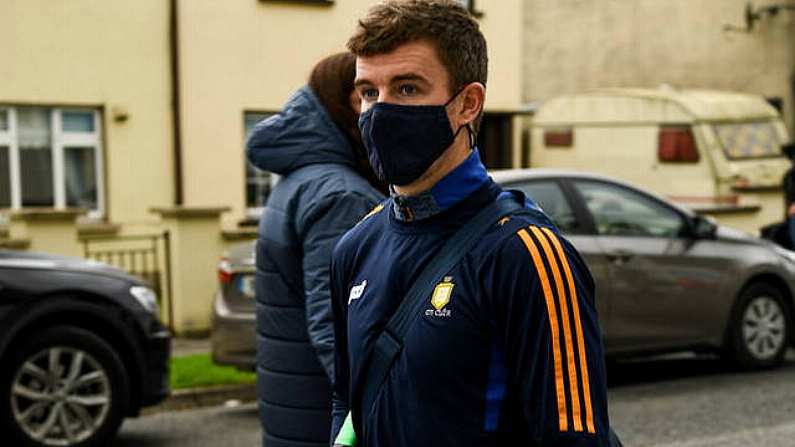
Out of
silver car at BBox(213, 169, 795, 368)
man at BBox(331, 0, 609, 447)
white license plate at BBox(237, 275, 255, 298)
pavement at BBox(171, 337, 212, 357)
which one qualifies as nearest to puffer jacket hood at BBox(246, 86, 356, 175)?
man at BBox(331, 0, 609, 447)

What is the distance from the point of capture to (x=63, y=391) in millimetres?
6848

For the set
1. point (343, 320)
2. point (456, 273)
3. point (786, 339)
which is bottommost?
point (786, 339)

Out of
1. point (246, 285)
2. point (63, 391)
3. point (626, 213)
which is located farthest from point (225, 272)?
point (626, 213)

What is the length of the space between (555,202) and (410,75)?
258 inches

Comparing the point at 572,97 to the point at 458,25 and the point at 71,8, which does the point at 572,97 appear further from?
the point at 458,25

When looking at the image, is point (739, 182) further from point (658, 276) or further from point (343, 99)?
point (343, 99)

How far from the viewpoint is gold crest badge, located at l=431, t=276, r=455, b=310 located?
197 centimetres

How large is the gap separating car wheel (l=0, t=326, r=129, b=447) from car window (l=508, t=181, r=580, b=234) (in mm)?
3192

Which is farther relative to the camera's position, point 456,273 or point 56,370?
point 56,370

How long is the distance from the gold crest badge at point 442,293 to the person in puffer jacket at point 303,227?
101cm

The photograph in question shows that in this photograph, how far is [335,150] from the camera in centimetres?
321

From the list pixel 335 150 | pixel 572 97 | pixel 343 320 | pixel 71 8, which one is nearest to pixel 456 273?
pixel 343 320

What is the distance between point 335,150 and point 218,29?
11367 mm

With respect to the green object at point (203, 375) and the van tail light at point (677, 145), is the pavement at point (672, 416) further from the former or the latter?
the van tail light at point (677, 145)
